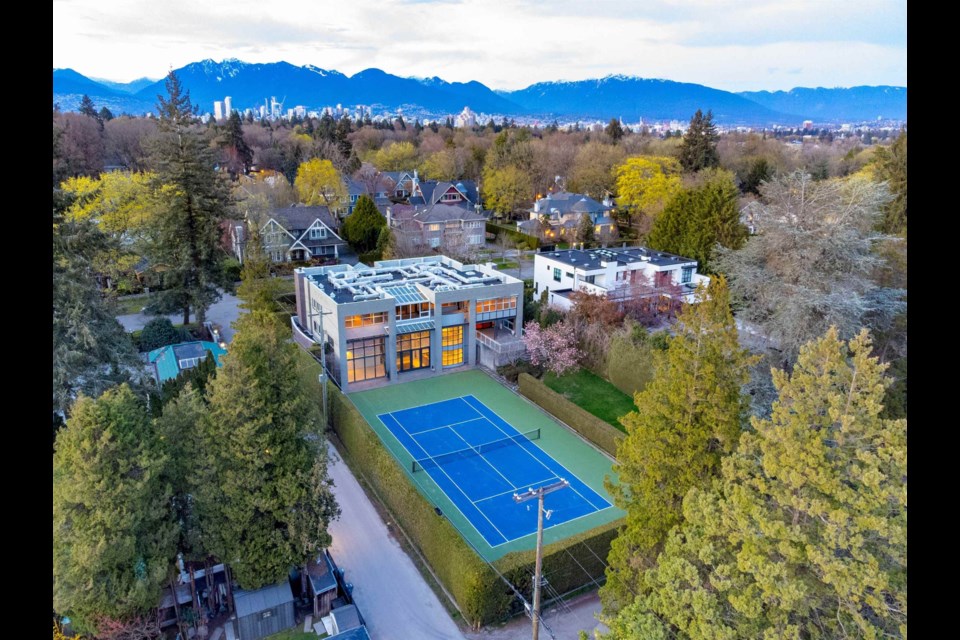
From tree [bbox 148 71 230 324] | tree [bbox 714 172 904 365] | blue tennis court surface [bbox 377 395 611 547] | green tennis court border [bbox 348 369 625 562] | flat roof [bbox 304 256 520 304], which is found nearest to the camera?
green tennis court border [bbox 348 369 625 562]

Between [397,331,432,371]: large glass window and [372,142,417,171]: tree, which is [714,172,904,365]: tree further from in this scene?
[372,142,417,171]: tree

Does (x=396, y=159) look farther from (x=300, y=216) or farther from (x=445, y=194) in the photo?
(x=300, y=216)

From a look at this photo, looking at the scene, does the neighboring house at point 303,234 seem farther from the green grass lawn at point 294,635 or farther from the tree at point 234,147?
the green grass lawn at point 294,635

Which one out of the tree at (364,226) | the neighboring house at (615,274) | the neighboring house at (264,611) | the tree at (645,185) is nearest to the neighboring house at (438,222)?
the tree at (364,226)

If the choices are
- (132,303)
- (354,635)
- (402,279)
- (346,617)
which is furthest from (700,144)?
(354,635)

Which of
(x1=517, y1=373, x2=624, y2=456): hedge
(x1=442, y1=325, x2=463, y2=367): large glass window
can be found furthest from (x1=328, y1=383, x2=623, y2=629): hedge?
(x1=442, y1=325, x2=463, y2=367): large glass window
